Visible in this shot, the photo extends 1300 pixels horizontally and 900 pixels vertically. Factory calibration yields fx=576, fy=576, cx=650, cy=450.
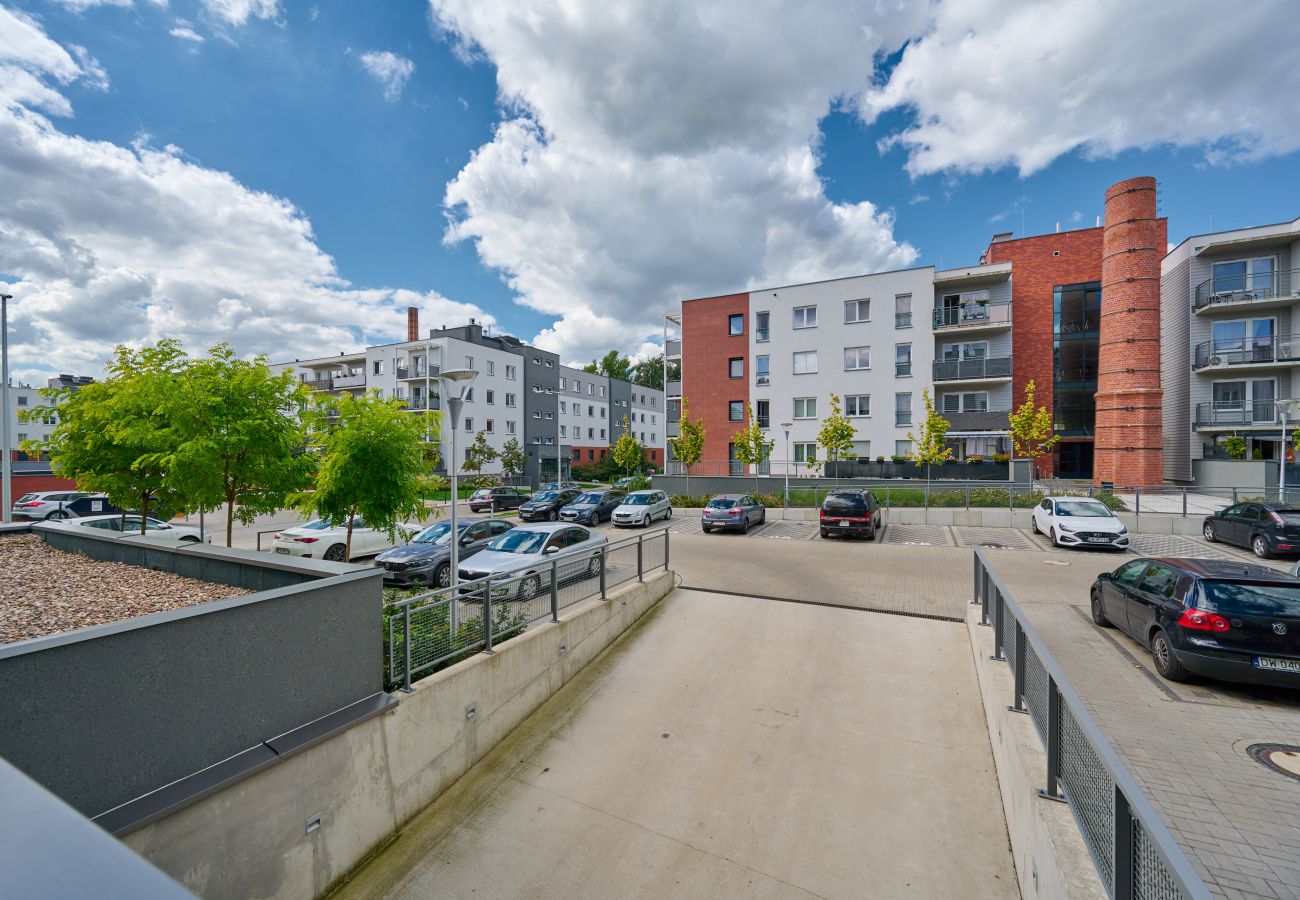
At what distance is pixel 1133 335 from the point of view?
27.0 m

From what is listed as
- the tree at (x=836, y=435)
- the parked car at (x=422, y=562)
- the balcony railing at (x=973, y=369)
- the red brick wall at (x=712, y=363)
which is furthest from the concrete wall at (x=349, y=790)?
the balcony railing at (x=973, y=369)

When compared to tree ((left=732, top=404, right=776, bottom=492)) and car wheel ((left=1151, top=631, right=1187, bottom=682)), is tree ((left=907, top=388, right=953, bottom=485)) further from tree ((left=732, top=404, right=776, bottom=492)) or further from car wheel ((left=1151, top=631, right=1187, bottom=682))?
car wheel ((left=1151, top=631, right=1187, bottom=682))

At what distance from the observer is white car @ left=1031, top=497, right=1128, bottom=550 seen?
667 inches

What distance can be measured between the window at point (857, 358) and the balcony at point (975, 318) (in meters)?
3.84

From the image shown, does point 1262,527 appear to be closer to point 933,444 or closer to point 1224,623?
point 933,444

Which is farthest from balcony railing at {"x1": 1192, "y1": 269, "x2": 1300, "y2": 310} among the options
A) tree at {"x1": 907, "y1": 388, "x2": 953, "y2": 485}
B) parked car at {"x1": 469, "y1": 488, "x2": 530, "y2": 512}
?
parked car at {"x1": 469, "y1": 488, "x2": 530, "y2": 512}

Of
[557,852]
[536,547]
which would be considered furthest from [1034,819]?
[536,547]

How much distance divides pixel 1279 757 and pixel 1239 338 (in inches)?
1327

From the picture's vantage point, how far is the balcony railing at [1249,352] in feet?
89.5

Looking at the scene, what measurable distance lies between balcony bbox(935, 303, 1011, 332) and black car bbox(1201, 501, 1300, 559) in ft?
52.3

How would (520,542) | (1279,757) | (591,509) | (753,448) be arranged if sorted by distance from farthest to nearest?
1. (753,448)
2. (591,509)
3. (520,542)
4. (1279,757)

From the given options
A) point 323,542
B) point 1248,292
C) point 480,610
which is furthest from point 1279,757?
point 1248,292

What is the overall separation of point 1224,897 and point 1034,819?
43.6 inches

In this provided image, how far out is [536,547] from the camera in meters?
12.6
